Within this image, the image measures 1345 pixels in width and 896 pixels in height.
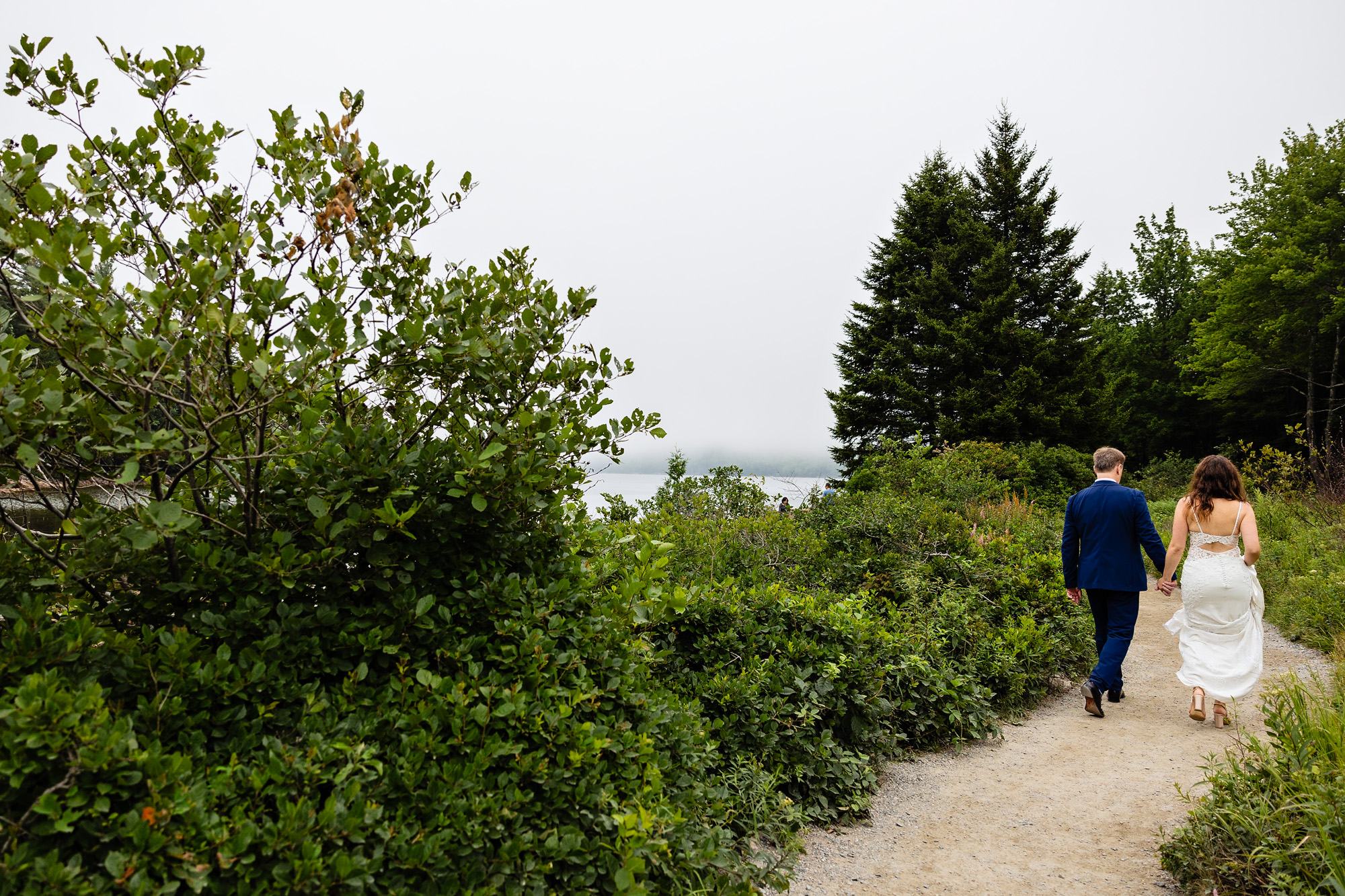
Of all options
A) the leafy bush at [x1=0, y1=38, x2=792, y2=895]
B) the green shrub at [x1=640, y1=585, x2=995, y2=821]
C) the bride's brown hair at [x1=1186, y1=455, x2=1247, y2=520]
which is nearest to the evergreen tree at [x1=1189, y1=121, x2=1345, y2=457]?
the bride's brown hair at [x1=1186, y1=455, x2=1247, y2=520]

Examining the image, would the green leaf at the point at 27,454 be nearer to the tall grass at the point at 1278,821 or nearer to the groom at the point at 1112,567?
the tall grass at the point at 1278,821

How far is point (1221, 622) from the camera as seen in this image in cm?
529

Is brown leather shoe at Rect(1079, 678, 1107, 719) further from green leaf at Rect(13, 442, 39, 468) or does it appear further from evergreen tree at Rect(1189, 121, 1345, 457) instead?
evergreen tree at Rect(1189, 121, 1345, 457)

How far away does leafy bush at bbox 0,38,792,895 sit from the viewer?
1.64 meters

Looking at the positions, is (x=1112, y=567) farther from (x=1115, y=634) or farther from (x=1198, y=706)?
(x=1198, y=706)

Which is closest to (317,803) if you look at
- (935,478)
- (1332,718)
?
(1332,718)

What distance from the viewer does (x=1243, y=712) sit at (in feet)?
17.4

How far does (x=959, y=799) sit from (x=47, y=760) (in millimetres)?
3970

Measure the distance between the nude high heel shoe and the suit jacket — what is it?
806mm

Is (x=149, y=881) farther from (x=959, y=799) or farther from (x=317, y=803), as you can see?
(x=959, y=799)

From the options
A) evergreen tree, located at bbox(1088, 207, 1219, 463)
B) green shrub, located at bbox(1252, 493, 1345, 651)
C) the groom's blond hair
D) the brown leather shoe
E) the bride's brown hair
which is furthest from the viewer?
evergreen tree, located at bbox(1088, 207, 1219, 463)

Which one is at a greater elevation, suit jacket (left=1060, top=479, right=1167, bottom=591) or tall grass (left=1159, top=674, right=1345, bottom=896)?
suit jacket (left=1060, top=479, right=1167, bottom=591)

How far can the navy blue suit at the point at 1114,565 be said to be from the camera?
5.33m

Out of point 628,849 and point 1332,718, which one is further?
point 1332,718
